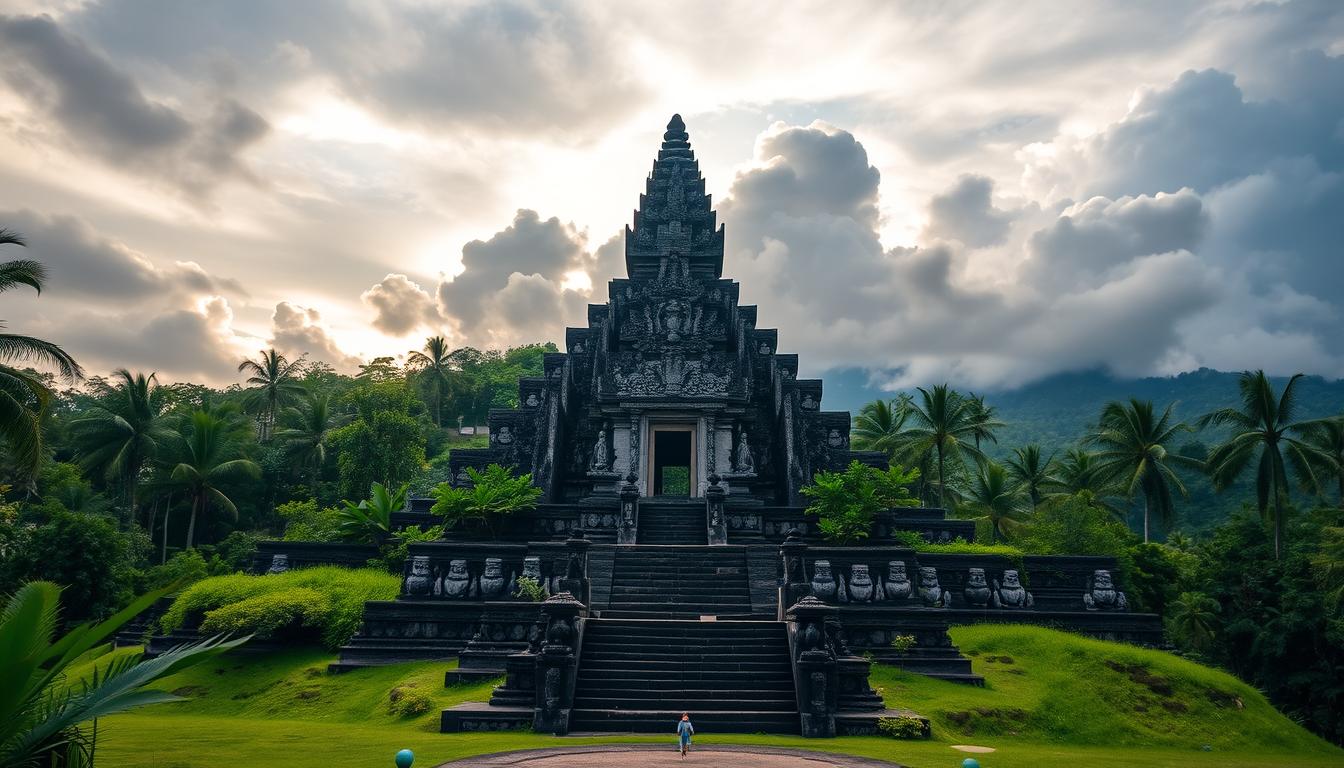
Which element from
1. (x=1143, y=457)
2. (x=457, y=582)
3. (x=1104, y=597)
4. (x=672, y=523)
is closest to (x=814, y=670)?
(x=457, y=582)

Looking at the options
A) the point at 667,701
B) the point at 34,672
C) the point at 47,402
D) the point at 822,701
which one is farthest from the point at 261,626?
the point at 34,672

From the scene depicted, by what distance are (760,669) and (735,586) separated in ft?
14.2

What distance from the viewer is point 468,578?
18.1 metres

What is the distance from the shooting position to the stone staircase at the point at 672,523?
74.0ft

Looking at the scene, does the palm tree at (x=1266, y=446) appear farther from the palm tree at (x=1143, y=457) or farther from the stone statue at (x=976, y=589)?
the stone statue at (x=976, y=589)

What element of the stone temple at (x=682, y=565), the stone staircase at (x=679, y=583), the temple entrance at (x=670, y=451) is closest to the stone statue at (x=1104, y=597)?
the stone temple at (x=682, y=565)

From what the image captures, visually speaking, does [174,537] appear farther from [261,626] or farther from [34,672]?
[34,672]

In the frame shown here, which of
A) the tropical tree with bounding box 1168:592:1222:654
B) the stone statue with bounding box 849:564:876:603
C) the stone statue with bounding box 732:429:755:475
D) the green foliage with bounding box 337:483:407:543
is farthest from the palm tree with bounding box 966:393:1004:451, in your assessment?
the green foliage with bounding box 337:483:407:543

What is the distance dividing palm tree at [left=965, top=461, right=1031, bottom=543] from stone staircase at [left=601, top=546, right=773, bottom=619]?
79.2 feet

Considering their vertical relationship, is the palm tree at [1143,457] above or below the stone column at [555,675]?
above

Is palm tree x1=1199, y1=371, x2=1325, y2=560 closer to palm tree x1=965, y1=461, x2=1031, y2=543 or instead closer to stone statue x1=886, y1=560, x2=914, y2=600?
palm tree x1=965, y1=461, x2=1031, y2=543

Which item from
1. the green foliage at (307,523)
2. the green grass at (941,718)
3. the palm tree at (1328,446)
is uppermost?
the palm tree at (1328,446)

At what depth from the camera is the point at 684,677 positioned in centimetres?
1387

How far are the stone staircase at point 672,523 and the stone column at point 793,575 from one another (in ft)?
19.6
